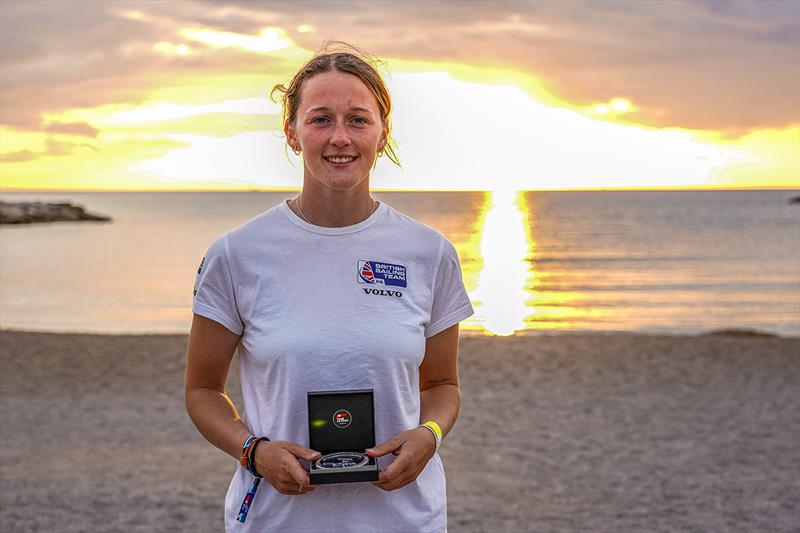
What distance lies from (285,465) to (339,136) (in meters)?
0.80

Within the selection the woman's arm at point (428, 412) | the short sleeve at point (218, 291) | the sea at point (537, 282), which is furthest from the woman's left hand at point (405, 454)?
the sea at point (537, 282)

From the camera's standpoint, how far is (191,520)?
6406 mm

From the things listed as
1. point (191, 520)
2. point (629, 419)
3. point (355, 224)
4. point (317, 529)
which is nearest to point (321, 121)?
point (355, 224)

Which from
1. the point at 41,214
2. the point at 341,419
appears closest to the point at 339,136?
the point at 341,419

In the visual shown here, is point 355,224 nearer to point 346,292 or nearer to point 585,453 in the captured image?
point 346,292

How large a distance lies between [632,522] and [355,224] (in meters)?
5.27

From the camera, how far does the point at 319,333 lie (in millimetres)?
1979

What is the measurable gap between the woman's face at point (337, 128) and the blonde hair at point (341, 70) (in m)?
0.02

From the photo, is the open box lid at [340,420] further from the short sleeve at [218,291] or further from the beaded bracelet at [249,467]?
the short sleeve at [218,291]

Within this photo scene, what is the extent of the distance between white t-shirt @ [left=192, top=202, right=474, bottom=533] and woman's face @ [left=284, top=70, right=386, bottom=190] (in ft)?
0.48

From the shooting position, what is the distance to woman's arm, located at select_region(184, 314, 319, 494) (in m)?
1.93

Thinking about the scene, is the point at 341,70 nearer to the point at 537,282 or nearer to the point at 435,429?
the point at 435,429

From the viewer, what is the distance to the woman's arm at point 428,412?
6.32 ft

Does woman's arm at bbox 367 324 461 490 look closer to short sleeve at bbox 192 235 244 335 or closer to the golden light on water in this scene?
short sleeve at bbox 192 235 244 335
